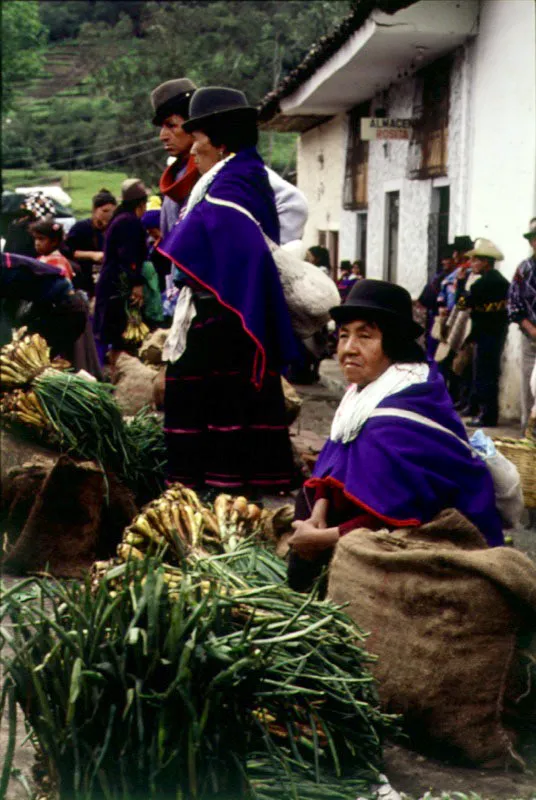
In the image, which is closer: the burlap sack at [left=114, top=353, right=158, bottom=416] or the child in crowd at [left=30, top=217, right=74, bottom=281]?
the burlap sack at [left=114, top=353, right=158, bottom=416]

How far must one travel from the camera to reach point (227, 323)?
569 centimetres

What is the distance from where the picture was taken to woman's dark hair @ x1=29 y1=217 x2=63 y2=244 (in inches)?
363

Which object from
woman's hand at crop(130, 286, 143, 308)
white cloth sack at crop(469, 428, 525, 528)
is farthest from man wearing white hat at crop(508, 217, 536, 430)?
white cloth sack at crop(469, 428, 525, 528)

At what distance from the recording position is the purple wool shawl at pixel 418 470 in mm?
3814

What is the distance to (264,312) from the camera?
5.65m

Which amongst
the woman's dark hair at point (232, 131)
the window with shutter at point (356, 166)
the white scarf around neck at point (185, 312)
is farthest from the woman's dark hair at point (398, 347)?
the window with shutter at point (356, 166)

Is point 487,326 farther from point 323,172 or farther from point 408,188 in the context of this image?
point 323,172

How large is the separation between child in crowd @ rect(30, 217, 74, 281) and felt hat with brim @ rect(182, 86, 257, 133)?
371 centimetres

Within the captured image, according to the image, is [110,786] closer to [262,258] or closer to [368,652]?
[368,652]

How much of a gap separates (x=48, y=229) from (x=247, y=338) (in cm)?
395

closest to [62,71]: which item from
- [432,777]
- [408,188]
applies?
[408,188]

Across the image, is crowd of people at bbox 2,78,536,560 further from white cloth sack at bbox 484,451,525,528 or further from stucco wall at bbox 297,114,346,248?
stucco wall at bbox 297,114,346,248

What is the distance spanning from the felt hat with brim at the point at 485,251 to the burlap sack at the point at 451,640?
8491 millimetres

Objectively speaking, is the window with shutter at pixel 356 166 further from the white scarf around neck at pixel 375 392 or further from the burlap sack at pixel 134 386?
the white scarf around neck at pixel 375 392
